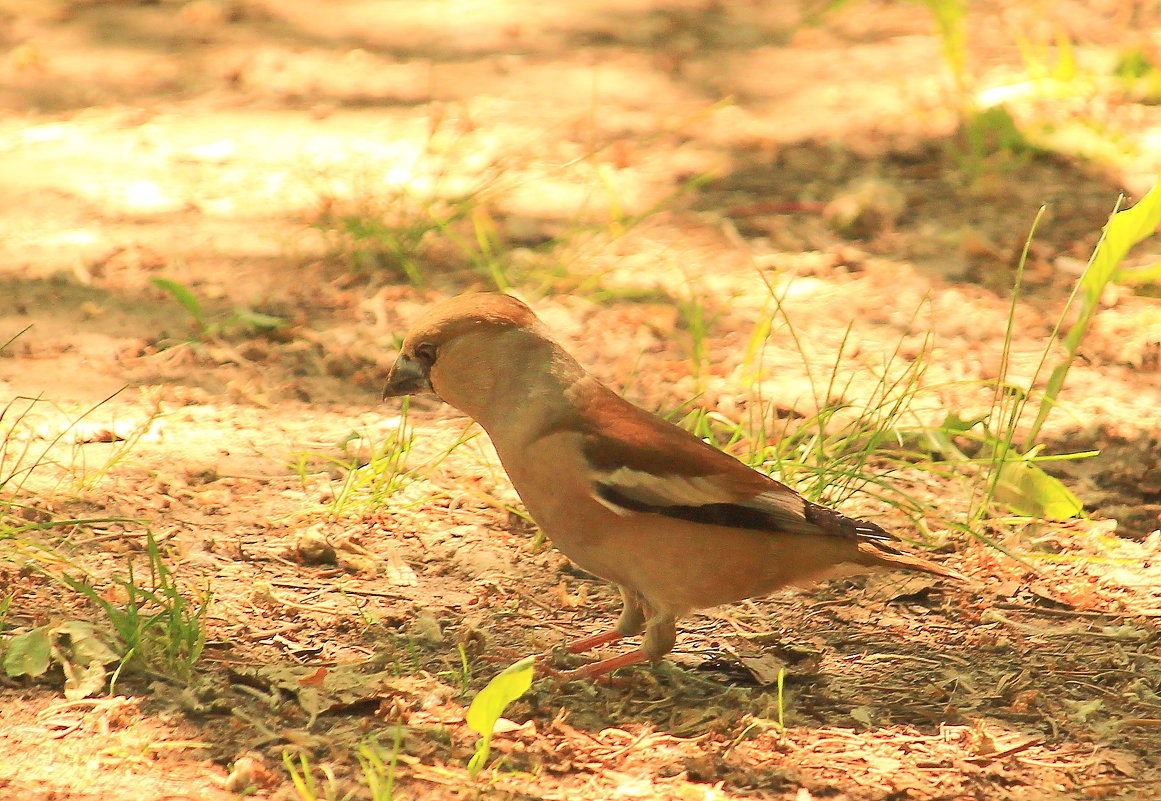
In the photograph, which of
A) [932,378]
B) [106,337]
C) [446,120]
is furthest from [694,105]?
[106,337]

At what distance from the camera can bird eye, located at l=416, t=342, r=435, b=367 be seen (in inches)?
141

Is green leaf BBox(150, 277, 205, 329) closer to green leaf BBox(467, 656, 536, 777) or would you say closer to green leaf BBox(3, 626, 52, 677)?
green leaf BBox(3, 626, 52, 677)

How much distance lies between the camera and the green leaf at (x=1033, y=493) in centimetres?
401

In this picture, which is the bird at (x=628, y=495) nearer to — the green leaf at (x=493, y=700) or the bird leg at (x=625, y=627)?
the bird leg at (x=625, y=627)

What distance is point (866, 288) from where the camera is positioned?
5.53 m

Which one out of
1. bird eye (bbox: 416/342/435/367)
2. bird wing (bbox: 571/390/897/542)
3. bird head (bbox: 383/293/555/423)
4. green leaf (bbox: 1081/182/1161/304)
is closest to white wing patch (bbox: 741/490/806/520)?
bird wing (bbox: 571/390/897/542)

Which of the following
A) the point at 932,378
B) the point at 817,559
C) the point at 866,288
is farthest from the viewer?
the point at 866,288

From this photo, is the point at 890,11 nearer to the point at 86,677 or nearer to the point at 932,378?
the point at 932,378

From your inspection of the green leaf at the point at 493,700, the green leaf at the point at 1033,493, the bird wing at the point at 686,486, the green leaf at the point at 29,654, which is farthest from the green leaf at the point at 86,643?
the green leaf at the point at 1033,493

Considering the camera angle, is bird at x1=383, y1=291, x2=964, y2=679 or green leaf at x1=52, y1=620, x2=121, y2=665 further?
bird at x1=383, y1=291, x2=964, y2=679

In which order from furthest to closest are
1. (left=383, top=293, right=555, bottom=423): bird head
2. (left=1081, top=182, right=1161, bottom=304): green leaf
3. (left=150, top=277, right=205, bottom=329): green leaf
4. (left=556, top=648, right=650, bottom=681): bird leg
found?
(left=150, top=277, right=205, bottom=329): green leaf, (left=1081, top=182, right=1161, bottom=304): green leaf, (left=383, top=293, right=555, bottom=423): bird head, (left=556, top=648, right=650, bottom=681): bird leg

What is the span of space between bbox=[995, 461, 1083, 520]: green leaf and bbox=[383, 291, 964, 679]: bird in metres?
0.62

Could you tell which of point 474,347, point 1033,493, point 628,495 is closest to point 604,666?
point 628,495

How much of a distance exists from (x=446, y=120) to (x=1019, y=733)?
15.0 ft
